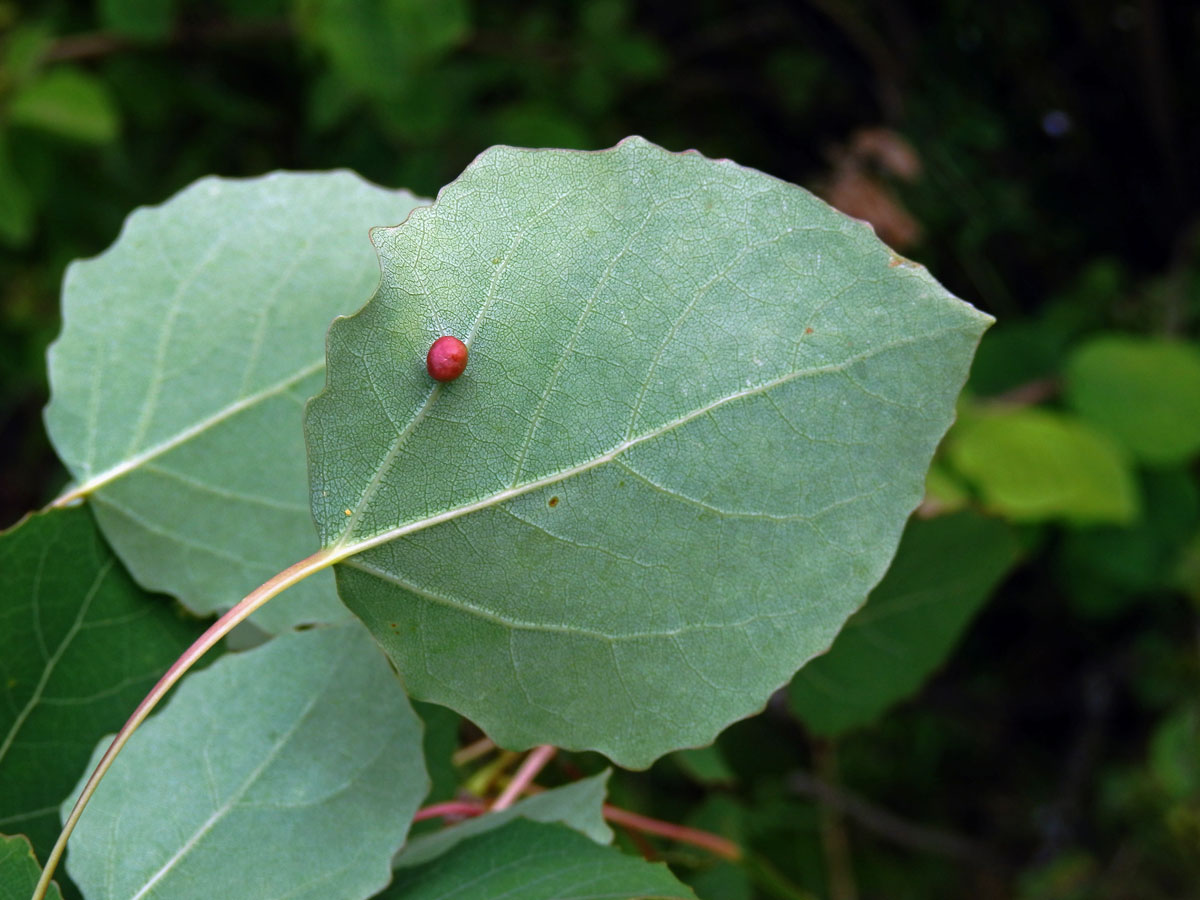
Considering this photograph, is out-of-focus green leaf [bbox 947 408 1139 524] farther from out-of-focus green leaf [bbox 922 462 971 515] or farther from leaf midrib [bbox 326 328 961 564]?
leaf midrib [bbox 326 328 961 564]

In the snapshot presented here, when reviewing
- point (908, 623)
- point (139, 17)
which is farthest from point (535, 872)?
point (139, 17)

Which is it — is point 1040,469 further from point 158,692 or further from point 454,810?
point 158,692

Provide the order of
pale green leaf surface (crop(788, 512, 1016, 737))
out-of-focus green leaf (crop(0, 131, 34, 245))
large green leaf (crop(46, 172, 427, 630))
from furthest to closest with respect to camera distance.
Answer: out-of-focus green leaf (crop(0, 131, 34, 245)), pale green leaf surface (crop(788, 512, 1016, 737)), large green leaf (crop(46, 172, 427, 630))

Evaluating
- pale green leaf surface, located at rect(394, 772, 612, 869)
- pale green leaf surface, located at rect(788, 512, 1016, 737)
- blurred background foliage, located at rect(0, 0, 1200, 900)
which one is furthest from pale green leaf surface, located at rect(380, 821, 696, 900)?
blurred background foliage, located at rect(0, 0, 1200, 900)

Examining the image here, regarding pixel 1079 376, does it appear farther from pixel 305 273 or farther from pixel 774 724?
pixel 305 273

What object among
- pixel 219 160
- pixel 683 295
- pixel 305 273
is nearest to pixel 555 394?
pixel 683 295

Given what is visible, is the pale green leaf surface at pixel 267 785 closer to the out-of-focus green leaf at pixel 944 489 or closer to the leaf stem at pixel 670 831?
the leaf stem at pixel 670 831

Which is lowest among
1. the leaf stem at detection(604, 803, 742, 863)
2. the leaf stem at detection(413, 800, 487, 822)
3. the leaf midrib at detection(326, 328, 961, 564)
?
the leaf stem at detection(604, 803, 742, 863)
